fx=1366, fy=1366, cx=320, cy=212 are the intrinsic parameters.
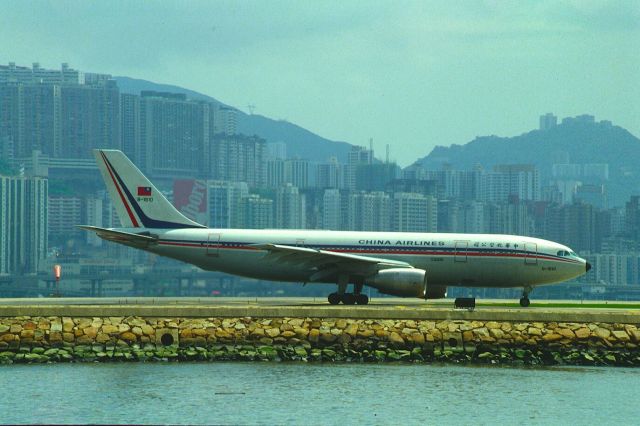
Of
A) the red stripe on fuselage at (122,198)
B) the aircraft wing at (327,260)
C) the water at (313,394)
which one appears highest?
the red stripe on fuselage at (122,198)

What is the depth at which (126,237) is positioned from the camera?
2657 inches

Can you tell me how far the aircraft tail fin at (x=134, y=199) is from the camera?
69312 millimetres

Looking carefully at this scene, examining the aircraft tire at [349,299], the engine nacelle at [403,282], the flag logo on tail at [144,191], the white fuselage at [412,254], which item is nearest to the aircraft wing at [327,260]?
the white fuselage at [412,254]

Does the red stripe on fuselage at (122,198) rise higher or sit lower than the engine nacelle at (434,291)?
higher

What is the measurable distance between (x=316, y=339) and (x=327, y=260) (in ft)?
41.1

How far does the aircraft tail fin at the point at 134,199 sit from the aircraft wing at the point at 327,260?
19.6 feet

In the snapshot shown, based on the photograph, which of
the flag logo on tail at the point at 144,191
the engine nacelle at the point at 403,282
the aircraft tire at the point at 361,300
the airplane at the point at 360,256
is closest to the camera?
the engine nacelle at the point at 403,282

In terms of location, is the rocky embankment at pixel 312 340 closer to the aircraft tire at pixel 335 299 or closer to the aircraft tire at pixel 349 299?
the aircraft tire at pixel 335 299

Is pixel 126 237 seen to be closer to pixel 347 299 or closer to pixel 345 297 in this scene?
pixel 345 297

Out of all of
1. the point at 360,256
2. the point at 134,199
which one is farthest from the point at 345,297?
the point at 134,199

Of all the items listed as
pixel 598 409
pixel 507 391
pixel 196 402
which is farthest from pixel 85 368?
pixel 598 409

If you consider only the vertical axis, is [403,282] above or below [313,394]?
above

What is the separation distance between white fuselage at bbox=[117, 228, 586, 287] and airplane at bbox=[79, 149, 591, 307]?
0.16 feet

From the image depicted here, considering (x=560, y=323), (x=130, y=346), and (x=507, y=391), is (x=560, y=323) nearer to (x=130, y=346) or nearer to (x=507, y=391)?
(x=507, y=391)
